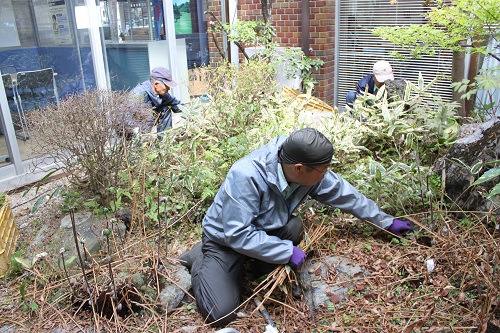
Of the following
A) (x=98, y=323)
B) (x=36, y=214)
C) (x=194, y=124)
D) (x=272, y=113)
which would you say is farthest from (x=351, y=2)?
(x=98, y=323)

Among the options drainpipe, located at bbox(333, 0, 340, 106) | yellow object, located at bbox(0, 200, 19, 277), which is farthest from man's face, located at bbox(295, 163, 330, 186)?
drainpipe, located at bbox(333, 0, 340, 106)

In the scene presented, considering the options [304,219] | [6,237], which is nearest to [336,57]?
[304,219]

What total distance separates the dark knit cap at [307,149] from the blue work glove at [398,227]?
89 cm

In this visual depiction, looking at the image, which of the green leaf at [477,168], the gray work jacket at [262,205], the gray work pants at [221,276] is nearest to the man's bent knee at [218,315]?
the gray work pants at [221,276]

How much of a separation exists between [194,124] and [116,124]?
116 centimetres

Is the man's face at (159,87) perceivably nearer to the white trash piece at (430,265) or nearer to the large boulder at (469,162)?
the large boulder at (469,162)

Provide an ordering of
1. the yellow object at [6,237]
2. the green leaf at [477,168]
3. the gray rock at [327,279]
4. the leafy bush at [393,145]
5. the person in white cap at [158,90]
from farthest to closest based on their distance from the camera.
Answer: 1. the person in white cap at [158,90]
2. the leafy bush at [393,145]
3. the yellow object at [6,237]
4. the green leaf at [477,168]
5. the gray rock at [327,279]

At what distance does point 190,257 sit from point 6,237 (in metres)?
1.41

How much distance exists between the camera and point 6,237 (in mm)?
3287

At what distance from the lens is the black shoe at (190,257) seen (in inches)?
126

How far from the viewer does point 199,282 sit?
2.91 meters

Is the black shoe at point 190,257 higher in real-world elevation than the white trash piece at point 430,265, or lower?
lower

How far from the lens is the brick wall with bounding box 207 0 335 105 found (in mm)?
6914

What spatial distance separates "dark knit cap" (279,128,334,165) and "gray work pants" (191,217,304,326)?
1.95 ft
